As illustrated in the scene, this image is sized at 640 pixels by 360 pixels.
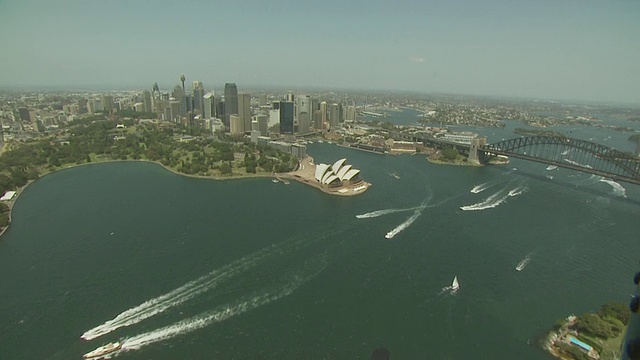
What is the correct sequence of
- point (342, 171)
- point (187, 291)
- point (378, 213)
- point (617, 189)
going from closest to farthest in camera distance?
point (187, 291)
point (378, 213)
point (342, 171)
point (617, 189)

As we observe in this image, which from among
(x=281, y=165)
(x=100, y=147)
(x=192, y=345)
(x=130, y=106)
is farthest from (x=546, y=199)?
(x=130, y=106)

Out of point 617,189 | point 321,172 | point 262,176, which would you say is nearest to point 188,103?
point 262,176

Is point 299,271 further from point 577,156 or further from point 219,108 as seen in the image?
point 219,108

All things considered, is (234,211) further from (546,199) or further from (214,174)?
(546,199)

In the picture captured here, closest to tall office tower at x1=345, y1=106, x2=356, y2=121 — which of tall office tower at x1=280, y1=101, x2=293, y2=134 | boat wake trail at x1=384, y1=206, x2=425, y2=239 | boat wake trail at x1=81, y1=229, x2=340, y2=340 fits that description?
tall office tower at x1=280, y1=101, x2=293, y2=134

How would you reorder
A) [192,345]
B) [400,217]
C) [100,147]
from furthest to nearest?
[100,147] → [400,217] → [192,345]

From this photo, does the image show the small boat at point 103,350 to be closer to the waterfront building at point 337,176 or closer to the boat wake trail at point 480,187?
the waterfront building at point 337,176
